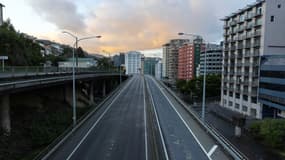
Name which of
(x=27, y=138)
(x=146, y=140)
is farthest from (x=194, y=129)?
(x=27, y=138)

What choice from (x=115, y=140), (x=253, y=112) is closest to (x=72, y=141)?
(x=115, y=140)

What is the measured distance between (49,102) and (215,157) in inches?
1221

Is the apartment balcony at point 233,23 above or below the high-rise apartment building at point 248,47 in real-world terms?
above

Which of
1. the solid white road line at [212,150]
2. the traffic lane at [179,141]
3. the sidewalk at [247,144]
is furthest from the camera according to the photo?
the sidewalk at [247,144]

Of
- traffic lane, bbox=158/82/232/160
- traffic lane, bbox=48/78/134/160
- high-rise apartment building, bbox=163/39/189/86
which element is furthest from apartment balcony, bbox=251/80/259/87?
high-rise apartment building, bbox=163/39/189/86

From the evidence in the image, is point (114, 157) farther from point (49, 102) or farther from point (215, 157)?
point (49, 102)

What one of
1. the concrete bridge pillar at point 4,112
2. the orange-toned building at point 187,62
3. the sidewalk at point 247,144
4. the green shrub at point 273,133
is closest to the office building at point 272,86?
the sidewalk at point 247,144

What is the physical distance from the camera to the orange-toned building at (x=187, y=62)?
130 metres

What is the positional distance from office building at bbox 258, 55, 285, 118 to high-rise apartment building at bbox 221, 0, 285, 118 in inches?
60.5

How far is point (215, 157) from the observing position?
1767 centimetres

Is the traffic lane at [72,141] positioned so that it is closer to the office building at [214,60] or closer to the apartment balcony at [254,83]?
the apartment balcony at [254,83]

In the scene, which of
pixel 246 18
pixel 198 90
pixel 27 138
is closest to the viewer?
pixel 27 138

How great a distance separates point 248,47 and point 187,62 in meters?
84.0

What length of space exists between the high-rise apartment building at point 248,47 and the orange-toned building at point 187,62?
6274cm
